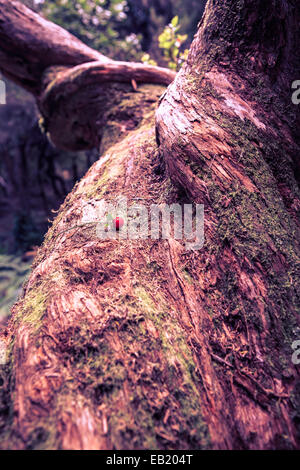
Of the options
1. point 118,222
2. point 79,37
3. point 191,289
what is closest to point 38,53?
point 118,222

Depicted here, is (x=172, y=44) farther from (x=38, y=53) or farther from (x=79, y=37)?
(x=79, y=37)

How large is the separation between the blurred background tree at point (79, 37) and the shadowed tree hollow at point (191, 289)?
233cm

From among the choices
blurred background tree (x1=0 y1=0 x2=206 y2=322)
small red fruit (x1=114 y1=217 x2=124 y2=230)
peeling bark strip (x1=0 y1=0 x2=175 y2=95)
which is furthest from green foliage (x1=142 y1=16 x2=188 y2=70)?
small red fruit (x1=114 y1=217 x2=124 y2=230)

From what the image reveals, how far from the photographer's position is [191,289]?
60.4 inches

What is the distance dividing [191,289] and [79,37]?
709cm

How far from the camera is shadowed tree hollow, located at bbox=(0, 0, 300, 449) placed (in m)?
1.12

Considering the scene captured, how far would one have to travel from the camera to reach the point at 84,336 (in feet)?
4.19

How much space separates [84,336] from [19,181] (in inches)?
435

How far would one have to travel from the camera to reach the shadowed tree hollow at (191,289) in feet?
3.67

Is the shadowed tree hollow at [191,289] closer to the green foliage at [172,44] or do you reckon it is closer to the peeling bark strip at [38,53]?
the peeling bark strip at [38,53]

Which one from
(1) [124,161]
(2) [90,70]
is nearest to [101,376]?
(1) [124,161]

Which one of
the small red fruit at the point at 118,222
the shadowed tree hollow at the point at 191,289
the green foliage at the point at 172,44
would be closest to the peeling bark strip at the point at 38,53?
the green foliage at the point at 172,44

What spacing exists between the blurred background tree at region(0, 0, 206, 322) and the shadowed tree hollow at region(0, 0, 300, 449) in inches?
91.9
